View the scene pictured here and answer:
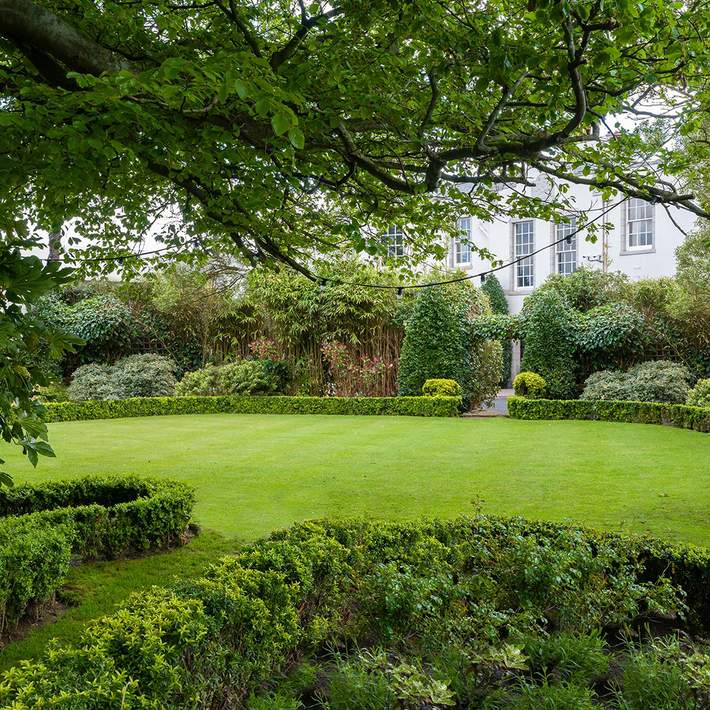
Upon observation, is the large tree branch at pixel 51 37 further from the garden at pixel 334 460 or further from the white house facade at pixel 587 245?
the white house facade at pixel 587 245

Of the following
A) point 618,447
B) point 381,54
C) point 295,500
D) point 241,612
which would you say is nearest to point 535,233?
point 618,447

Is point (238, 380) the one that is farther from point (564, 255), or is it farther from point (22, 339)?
point (564, 255)

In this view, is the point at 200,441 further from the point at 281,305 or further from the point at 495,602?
the point at 495,602

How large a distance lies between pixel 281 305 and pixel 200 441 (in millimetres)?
6328

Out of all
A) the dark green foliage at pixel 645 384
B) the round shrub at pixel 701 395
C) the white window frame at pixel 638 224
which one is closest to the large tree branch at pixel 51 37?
the round shrub at pixel 701 395

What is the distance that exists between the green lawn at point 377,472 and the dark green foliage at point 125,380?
2.84 m

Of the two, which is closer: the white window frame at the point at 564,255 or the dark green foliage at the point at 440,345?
the dark green foliage at the point at 440,345

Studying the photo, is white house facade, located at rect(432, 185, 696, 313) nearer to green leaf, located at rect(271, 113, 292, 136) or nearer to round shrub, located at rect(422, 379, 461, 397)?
round shrub, located at rect(422, 379, 461, 397)

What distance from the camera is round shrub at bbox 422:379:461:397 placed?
1445 cm

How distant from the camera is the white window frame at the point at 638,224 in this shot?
21891 millimetres

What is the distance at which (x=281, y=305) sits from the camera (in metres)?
16.4

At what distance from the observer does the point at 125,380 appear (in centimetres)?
1589

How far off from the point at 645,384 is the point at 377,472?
24.7ft

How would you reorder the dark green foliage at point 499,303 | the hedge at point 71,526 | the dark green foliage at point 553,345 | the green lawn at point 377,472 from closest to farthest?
the hedge at point 71,526, the green lawn at point 377,472, the dark green foliage at point 553,345, the dark green foliage at point 499,303
